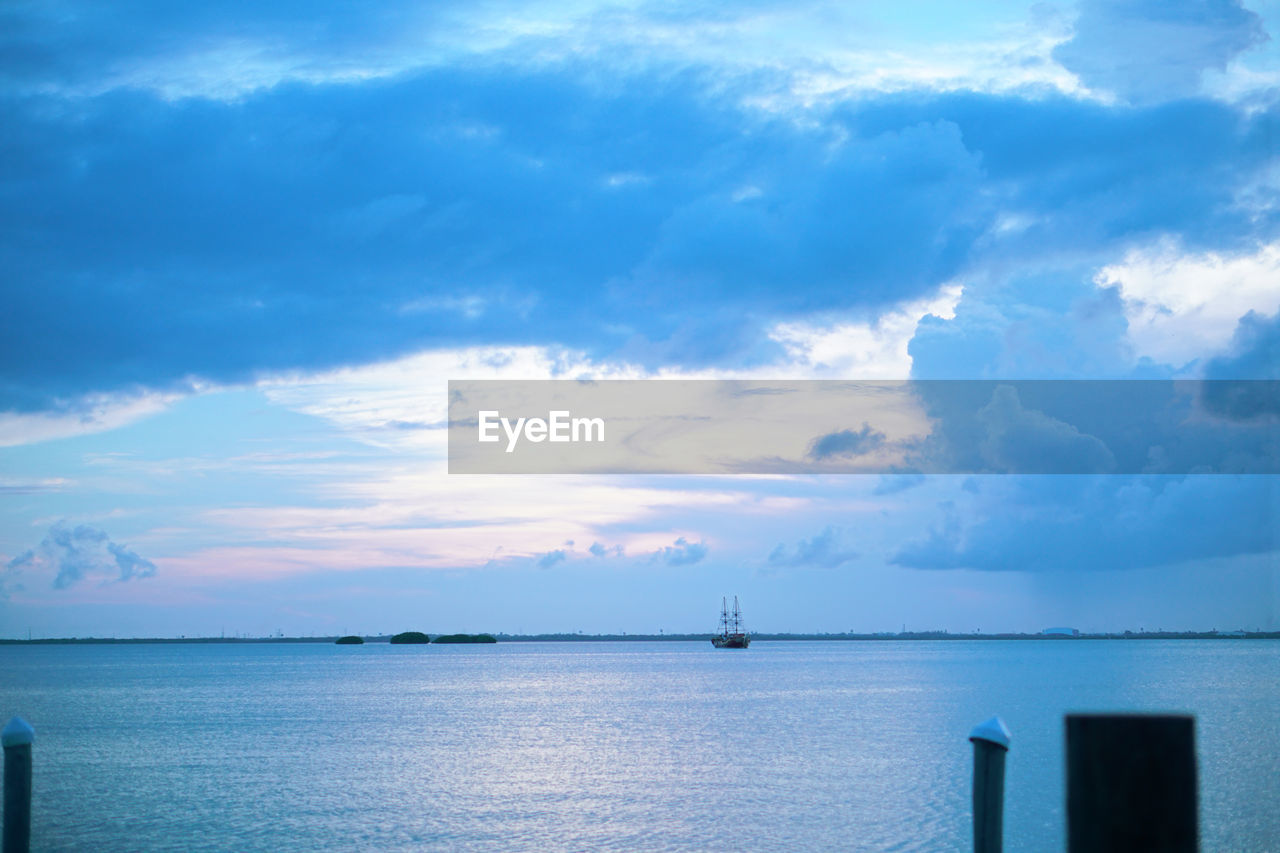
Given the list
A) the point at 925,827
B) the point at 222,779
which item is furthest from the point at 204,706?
the point at 925,827

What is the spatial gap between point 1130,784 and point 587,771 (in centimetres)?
4552

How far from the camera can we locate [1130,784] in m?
3.58

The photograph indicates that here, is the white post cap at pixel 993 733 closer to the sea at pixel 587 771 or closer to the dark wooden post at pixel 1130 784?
the dark wooden post at pixel 1130 784

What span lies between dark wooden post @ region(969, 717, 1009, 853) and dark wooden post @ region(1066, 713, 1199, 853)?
7499 mm

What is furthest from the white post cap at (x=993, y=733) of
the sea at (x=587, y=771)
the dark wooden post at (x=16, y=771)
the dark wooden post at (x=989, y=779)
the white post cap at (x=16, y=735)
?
the sea at (x=587, y=771)

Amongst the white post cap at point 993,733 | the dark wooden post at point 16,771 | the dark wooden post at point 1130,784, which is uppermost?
the dark wooden post at point 1130,784

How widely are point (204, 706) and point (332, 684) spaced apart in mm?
41200

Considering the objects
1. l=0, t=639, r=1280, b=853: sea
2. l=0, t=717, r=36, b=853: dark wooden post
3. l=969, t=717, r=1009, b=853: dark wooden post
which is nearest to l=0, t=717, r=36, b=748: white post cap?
l=0, t=717, r=36, b=853: dark wooden post

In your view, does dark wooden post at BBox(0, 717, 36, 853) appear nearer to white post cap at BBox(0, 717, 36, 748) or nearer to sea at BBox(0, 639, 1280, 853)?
white post cap at BBox(0, 717, 36, 748)

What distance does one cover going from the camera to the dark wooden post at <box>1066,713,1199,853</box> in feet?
11.6

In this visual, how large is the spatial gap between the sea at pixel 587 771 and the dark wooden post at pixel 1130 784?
28.0 metres

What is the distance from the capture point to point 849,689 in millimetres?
→ 110625

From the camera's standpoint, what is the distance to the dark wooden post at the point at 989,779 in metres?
10.9

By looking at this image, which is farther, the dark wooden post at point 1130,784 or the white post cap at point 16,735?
the white post cap at point 16,735
